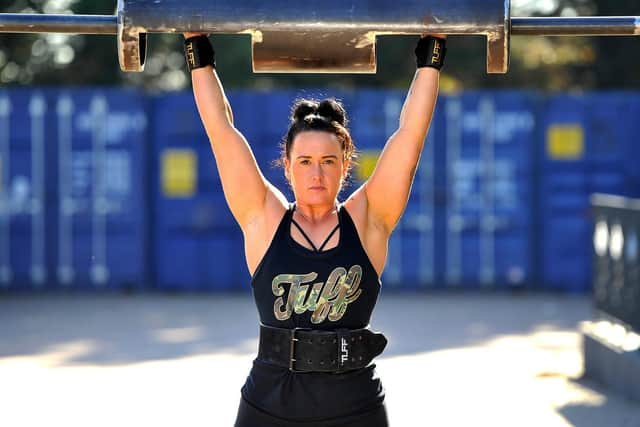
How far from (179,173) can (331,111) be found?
1103cm

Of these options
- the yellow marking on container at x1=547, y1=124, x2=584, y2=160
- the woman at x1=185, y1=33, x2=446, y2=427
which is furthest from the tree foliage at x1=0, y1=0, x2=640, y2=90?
the woman at x1=185, y1=33, x2=446, y2=427

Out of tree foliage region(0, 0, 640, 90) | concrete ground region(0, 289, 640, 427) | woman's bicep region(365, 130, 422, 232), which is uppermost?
tree foliage region(0, 0, 640, 90)

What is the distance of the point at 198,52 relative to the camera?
3.94m

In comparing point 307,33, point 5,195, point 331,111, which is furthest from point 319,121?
point 5,195

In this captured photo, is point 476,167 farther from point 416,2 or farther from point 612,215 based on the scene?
point 416,2

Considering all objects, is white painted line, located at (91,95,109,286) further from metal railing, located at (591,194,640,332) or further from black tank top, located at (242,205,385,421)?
black tank top, located at (242,205,385,421)

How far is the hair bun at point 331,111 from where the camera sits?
3.93m

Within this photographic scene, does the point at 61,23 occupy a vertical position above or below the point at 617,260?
above

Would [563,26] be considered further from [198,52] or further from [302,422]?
[302,422]

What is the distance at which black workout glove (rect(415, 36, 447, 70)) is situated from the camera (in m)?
3.94

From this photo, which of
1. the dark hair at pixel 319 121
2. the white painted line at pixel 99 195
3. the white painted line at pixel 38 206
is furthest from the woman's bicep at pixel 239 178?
the white painted line at pixel 38 206

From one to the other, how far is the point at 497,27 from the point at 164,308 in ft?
33.8

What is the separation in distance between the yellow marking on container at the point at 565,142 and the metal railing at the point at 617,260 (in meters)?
5.09

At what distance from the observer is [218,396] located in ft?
27.1
